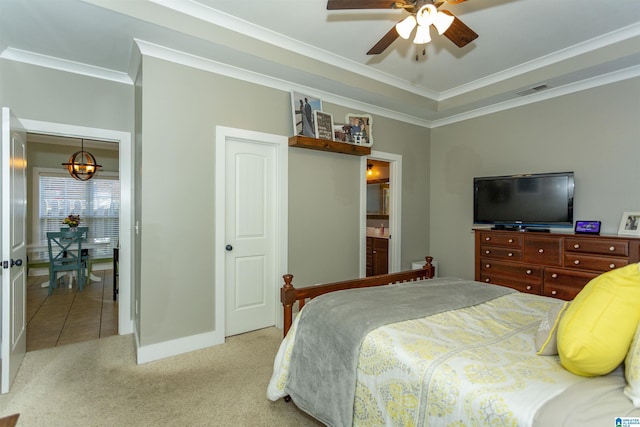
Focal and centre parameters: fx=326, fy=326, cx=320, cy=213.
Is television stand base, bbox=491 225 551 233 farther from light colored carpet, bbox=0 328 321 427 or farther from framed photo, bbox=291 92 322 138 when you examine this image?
light colored carpet, bbox=0 328 321 427

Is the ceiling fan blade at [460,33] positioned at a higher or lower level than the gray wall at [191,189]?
higher

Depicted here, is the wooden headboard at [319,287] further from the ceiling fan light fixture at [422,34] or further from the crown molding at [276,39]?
the crown molding at [276,39]

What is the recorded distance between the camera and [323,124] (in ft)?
12.2

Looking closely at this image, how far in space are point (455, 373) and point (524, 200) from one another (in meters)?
3.11

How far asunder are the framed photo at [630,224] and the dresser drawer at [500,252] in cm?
86

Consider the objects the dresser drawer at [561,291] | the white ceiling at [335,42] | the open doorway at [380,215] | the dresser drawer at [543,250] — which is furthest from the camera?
the open doorway at [380,215]

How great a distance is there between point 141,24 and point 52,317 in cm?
349

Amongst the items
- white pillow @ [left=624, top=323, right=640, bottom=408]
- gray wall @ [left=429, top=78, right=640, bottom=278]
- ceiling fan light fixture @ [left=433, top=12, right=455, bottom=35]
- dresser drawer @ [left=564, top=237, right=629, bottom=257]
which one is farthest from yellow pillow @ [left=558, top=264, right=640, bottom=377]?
gray wall @ [left=429, top=78, right=640, bottom=278]

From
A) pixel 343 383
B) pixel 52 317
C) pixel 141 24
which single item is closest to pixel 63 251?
pixel 52 317

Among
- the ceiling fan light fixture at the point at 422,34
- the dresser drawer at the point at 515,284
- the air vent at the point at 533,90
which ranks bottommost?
the dresser drawer at the point at 515,284

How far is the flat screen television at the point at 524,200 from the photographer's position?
3390 mm

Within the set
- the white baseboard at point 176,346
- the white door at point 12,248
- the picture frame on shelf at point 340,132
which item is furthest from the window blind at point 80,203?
the picture frame on shelf at point 340,132

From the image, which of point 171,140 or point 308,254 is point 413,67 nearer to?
point 308,254

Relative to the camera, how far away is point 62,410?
209 cm
